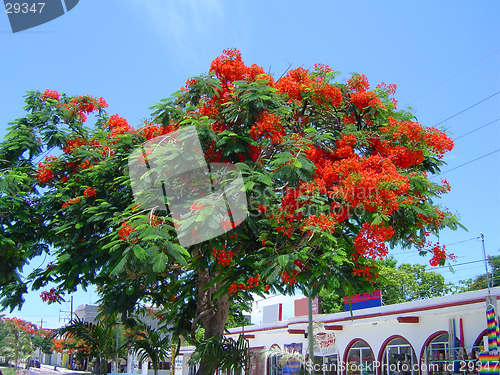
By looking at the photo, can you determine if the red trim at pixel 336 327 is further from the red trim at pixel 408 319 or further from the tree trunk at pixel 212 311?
the tree trunk at pixel 212 311

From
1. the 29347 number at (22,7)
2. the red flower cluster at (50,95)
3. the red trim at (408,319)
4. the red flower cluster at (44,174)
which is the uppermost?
the red flower cluster at (50,95)

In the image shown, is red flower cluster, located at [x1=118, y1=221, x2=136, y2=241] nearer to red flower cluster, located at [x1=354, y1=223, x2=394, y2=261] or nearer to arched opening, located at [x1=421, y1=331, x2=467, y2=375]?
red flower cluster, located at [x1=354, y1=223, x2=394, y2=261]

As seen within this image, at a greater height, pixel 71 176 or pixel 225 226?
pixel 71 176

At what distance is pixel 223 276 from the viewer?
787 cm

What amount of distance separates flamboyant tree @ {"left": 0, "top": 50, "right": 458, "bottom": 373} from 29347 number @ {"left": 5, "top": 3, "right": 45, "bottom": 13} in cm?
239

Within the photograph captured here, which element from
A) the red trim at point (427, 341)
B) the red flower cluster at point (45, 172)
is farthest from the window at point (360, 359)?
the red flower cluster at point (45, 172)

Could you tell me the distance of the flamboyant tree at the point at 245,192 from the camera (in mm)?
6898

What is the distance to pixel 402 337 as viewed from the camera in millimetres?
15500

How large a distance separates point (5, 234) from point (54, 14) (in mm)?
4079

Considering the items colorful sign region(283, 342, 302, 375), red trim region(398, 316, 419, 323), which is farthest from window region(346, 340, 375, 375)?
colorful sign region(283, 342, 302, 375)

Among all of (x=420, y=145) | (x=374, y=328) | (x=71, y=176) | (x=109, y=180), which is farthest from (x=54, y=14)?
(x=374, y=328)

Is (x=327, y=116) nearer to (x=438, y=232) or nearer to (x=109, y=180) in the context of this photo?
(x=438, y=232)

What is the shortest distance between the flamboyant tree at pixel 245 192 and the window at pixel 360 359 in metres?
9.07

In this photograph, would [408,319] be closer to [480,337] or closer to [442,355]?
[442,355]
